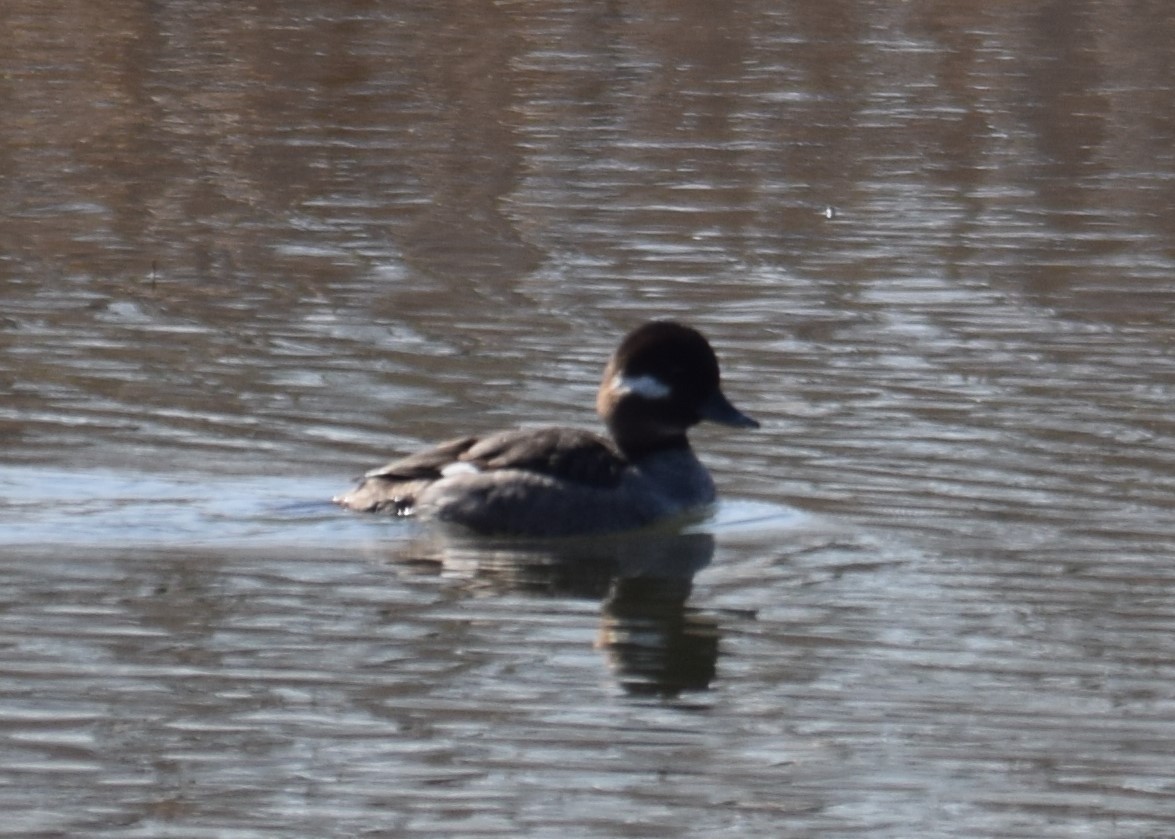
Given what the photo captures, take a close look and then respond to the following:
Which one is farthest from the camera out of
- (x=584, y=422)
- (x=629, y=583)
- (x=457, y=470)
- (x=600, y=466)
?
(x=584, y=422)

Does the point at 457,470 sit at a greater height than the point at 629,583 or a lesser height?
greater

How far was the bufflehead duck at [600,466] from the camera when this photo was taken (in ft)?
35.8

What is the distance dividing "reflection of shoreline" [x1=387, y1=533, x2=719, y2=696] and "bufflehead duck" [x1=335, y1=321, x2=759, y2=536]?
0.42 feet

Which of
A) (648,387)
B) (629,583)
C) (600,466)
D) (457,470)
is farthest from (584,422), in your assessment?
(629,583)

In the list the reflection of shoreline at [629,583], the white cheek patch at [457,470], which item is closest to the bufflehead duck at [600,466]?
the white cheek patch at [457,470]

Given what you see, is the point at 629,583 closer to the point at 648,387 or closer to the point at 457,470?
the point at 457,470

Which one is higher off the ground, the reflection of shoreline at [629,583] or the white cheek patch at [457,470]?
the white cheek patch at [457,470]

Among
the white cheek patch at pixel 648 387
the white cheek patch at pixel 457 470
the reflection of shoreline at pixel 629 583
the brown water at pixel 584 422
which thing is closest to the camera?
the brown water at pixel 584 422

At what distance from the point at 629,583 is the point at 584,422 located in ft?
6.73

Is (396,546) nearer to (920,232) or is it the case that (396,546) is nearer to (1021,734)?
(1021,734)

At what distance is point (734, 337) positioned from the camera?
44.4ft

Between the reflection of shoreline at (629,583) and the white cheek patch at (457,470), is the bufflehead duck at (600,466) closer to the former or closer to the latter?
the white cheek patch at (457,470)

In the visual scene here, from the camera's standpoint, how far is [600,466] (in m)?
11.2

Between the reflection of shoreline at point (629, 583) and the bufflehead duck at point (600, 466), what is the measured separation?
0.13m
